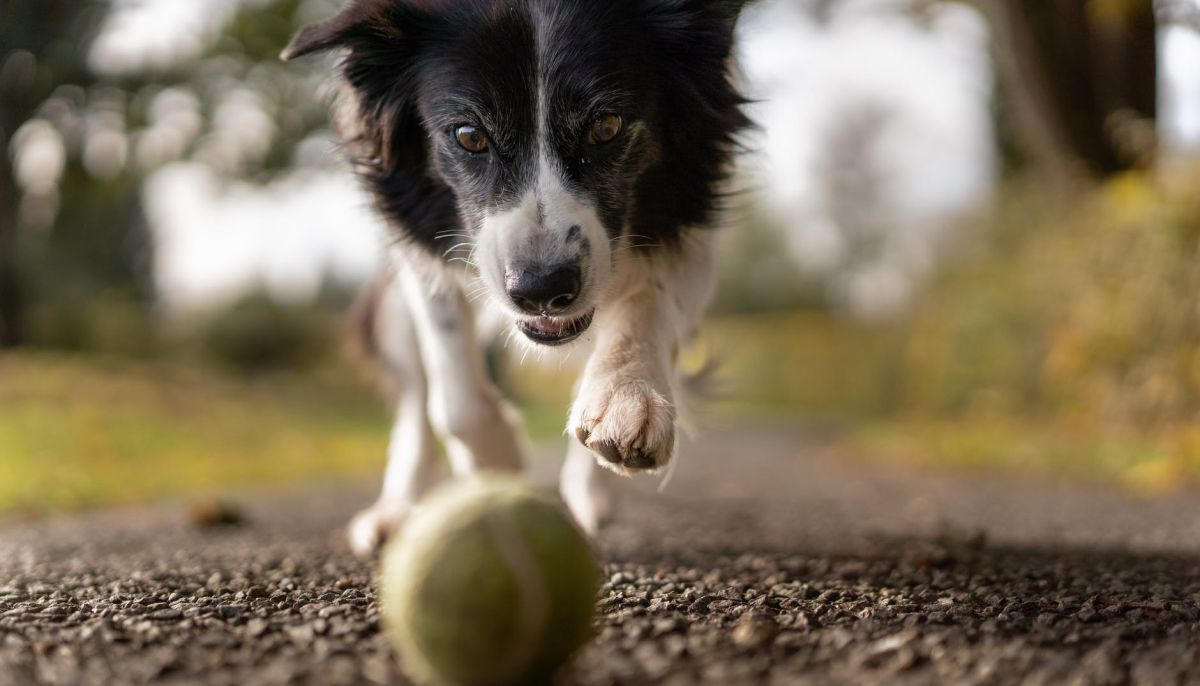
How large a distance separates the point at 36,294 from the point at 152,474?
33.3 ft

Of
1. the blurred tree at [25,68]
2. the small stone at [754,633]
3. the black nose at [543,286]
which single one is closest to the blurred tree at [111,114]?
the blurred tree at [25,68]

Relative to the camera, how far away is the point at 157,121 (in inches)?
544

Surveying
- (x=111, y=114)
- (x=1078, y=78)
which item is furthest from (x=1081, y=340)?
(x=111, y=114)

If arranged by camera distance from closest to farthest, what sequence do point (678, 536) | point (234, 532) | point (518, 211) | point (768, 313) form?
point (518, 211), point (678, 536), point (234, 532), point (768, 313)

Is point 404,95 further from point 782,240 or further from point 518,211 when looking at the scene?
point 782,240

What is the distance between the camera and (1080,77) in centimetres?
823

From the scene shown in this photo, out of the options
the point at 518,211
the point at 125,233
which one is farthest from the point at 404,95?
the point at 125,233

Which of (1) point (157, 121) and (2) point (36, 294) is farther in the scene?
(2) point (36, 294)

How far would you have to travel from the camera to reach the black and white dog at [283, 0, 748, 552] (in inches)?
99.6

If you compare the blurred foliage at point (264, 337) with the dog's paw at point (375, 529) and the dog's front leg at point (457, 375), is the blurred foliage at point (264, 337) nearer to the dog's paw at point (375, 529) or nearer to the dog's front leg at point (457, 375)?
the dog's paw at point (375, 529)

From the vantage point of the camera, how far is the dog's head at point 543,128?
2.58 m

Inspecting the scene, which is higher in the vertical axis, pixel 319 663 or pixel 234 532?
pixel 319 663

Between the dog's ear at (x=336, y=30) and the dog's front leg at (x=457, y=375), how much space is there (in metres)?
0.79

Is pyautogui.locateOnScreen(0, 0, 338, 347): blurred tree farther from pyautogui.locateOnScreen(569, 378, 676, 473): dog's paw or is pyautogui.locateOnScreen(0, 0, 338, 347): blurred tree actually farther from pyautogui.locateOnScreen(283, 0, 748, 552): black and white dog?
pyautogui.locateOnScreen(569, 378, 676, 473): dog's paw
